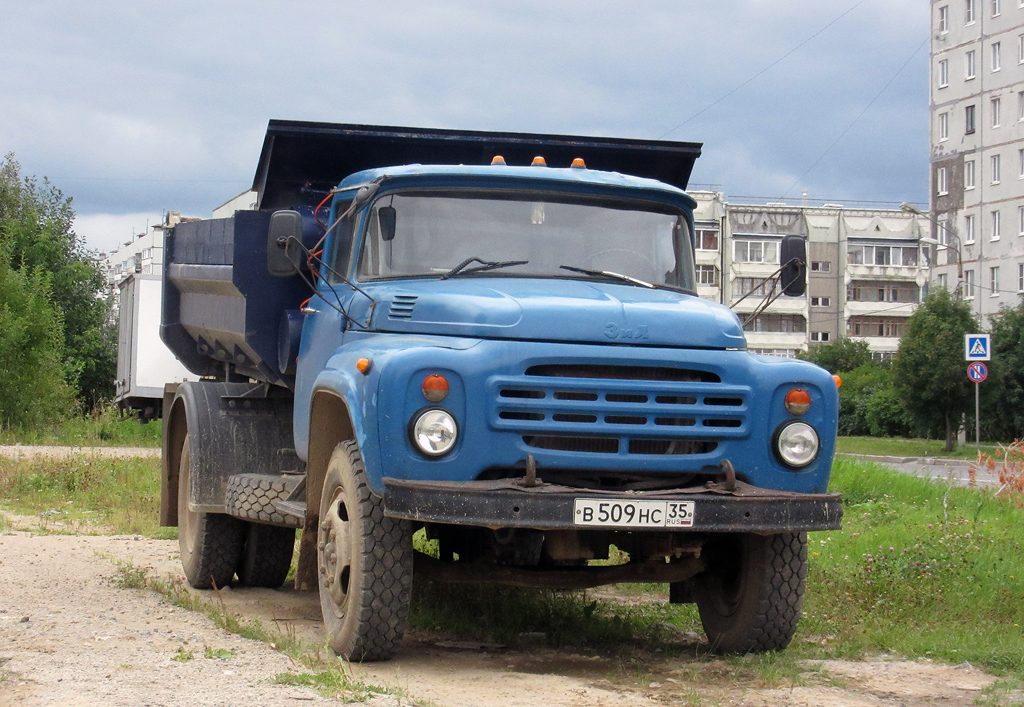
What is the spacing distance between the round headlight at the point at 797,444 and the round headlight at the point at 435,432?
154cm

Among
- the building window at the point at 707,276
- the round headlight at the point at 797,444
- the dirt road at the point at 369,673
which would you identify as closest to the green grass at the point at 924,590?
the dirt road at the point at 369,673

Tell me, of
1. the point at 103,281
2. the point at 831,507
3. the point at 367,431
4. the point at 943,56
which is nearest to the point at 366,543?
the point at 367,431

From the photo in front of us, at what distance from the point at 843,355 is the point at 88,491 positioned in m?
64.3

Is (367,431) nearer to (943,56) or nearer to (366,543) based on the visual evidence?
(366,543)

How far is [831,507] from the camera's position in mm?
5996

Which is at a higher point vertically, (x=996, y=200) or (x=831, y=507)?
(x=996, y=200)

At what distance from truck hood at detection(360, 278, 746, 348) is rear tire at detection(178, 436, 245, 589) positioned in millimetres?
2841

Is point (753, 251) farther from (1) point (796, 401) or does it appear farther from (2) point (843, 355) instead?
(1) point (796, 401)

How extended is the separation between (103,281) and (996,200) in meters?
43.1

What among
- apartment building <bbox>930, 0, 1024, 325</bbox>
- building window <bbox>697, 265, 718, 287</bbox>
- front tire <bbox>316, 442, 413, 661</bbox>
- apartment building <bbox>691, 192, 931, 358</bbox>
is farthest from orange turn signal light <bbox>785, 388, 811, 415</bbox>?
apartment building <bbox>691, 192, 931, 358</bbox>

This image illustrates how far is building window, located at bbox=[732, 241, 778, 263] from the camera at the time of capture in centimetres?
8725

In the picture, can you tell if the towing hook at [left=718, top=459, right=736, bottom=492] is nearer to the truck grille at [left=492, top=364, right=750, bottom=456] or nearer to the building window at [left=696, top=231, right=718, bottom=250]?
the truck grille at [left=492, top=364, right=750, bottom=456]

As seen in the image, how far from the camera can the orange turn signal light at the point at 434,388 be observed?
18.9ft

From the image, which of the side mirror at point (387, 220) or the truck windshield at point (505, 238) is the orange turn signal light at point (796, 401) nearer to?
the truck windshield at point (505, 238)
